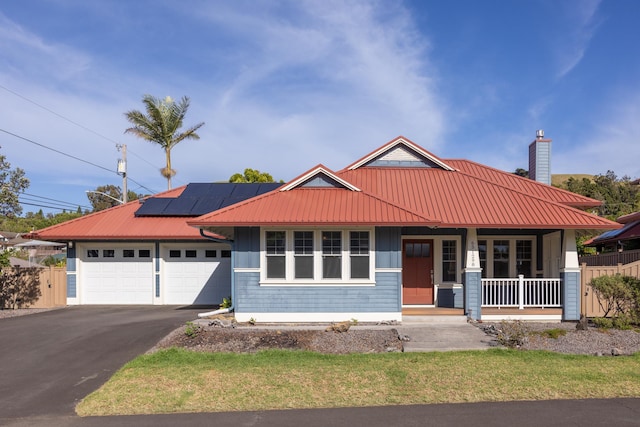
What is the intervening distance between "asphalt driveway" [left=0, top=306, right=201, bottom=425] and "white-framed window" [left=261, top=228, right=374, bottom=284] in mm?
3443

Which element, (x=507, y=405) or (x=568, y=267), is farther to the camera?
(x=568, y=267)

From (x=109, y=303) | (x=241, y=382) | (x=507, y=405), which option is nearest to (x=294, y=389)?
(x=241, y=382)

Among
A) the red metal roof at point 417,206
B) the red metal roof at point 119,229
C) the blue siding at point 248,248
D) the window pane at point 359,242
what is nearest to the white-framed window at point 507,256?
the red metal roof at point 417,206

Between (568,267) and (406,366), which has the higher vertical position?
(568,267)

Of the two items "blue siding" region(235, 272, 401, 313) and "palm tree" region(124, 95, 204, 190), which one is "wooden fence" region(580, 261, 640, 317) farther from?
"palm tree" region(124, 95, 204, 190)

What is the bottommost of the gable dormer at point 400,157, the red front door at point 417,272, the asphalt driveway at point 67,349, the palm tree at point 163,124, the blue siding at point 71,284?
the asphalt driveway at point 67,349

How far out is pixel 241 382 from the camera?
8094 millimetres

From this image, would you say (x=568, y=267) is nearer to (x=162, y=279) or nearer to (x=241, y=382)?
(x=241, y=382)

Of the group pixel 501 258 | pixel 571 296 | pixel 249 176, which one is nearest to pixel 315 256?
pixel 501 258

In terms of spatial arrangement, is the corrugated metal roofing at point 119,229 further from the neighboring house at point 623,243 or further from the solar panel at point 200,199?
the neighboring house at point 623,243

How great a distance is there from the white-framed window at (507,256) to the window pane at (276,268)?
6.91m

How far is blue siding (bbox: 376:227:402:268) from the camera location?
13.0 meters

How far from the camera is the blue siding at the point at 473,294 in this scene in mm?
13367

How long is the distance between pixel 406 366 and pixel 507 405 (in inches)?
93.5
